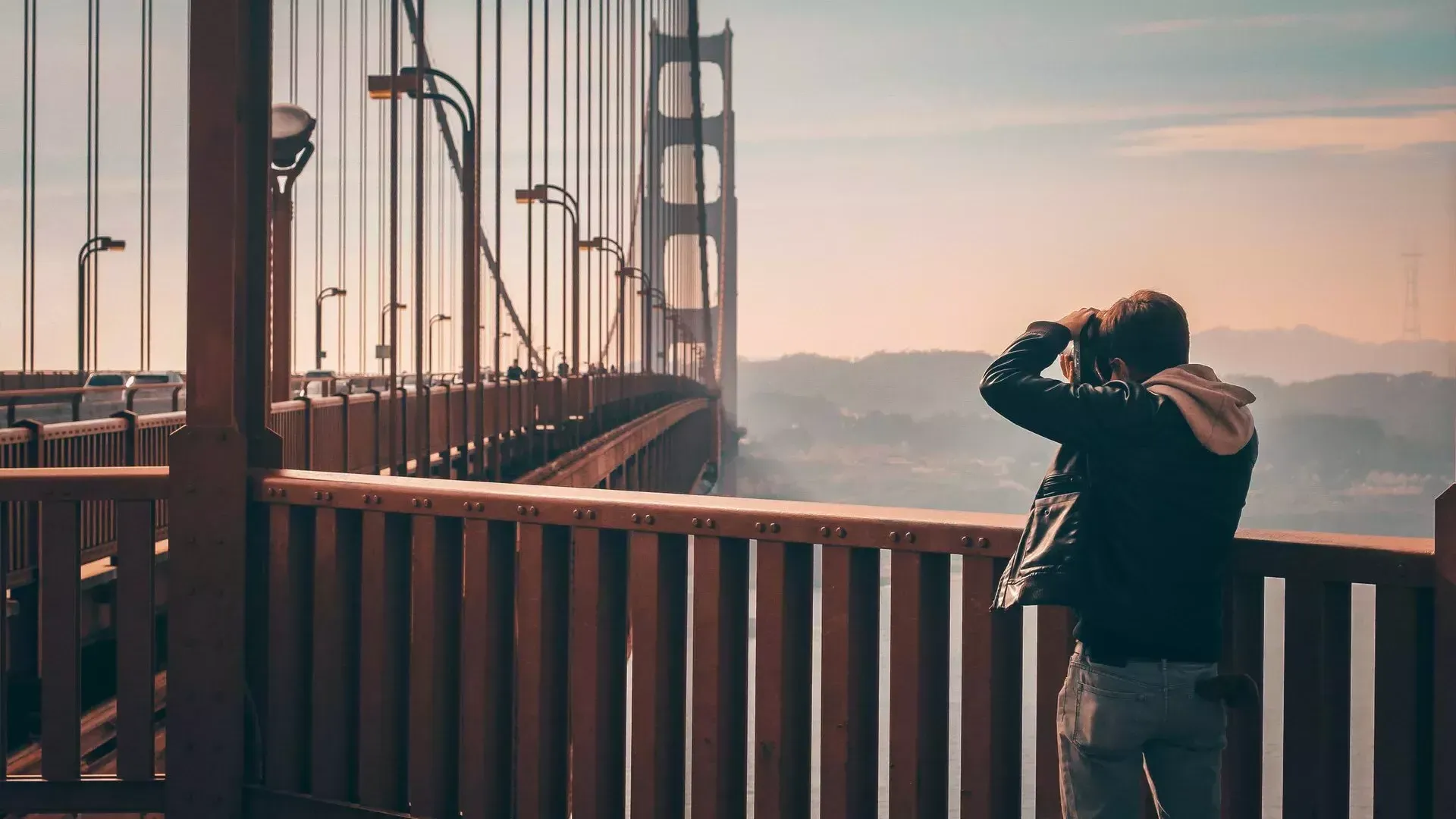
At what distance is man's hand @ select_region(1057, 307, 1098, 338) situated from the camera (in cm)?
268

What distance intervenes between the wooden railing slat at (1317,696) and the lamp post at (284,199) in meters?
4.68

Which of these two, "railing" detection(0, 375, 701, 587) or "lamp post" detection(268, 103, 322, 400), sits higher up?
"lamp post" detection(268, 103, 322, 400)

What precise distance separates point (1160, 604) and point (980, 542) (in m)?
Answer: 0.39

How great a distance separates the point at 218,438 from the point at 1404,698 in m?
2.80

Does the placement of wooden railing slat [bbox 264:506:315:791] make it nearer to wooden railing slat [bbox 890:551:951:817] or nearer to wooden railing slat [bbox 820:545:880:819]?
wooden railing slat [bbox 820:545:880:819]

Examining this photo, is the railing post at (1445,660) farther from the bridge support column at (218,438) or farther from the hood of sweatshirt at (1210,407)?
the bridge support column at (218,438)

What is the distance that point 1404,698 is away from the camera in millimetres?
2525

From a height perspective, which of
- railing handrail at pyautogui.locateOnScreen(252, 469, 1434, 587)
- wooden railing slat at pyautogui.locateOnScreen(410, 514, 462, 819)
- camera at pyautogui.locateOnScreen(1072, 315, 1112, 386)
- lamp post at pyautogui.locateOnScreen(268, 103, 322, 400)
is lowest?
wooden railing slat at pyautogui.locateOnScreen(410, 514, 462, 819)

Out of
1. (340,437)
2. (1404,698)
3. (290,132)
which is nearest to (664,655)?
(1404,698)

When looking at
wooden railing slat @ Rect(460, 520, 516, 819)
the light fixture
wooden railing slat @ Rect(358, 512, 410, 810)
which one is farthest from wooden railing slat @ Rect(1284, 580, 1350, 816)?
the light fixture

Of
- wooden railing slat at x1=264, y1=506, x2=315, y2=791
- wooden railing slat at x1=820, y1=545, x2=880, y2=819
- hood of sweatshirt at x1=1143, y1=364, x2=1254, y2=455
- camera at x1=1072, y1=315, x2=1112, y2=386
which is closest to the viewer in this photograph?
hood of sweatshirt at x1=1143, y1=364, x2=1254, y2=455

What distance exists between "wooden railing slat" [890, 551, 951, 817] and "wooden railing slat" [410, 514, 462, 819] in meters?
1.13

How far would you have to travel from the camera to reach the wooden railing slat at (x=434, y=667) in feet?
11.1

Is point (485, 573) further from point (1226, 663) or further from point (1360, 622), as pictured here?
point (1360, 622)
